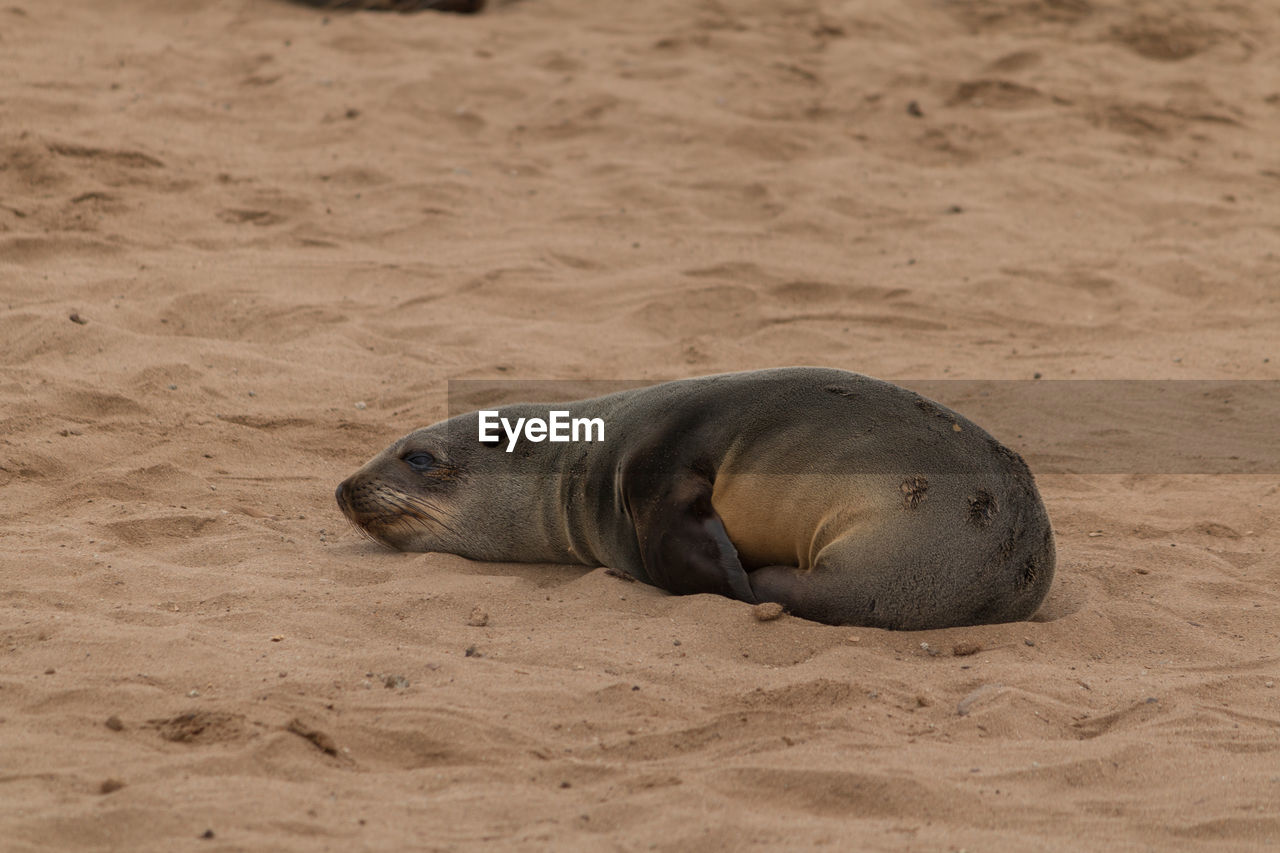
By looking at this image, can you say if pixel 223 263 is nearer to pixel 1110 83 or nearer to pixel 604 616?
pixel 604 616

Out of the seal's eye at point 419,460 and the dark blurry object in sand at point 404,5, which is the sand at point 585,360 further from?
the seal's eye at point 419,460

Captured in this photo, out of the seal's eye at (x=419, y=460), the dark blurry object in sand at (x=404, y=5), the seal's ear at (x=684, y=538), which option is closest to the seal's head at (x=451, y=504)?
the seal's eye at (x=419, y=460)

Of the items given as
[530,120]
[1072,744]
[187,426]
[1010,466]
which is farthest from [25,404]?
[530,120]

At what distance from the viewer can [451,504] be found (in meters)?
4.73

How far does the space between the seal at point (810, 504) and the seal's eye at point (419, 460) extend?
1.44 feet

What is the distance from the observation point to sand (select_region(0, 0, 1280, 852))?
9.38ft

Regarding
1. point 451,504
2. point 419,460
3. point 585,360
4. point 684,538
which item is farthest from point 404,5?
point 684,538

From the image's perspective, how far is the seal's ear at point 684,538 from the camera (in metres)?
3.98

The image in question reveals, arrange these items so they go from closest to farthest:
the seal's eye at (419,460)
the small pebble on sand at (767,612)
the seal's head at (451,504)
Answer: the small pebble on sand at (767,612) < the seal's head at (451,504) < the seal's eye at (419,460)

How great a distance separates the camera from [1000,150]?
9.88m

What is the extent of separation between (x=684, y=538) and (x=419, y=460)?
123cm

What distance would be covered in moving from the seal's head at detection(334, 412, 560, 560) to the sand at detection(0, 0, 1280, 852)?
0.47ft

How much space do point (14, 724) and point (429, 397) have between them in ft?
10.6

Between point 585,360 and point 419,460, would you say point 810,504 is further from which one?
point 585,360
